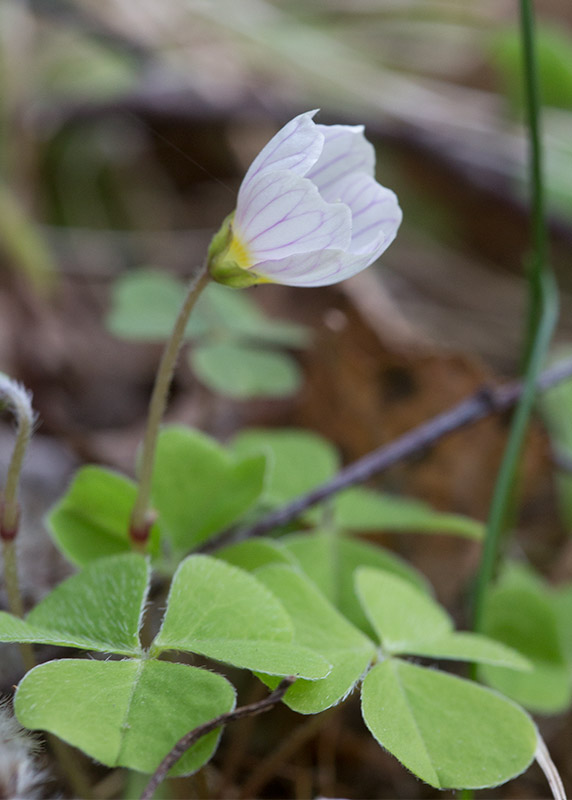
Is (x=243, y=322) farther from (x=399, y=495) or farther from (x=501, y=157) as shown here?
(x=501, y=157)

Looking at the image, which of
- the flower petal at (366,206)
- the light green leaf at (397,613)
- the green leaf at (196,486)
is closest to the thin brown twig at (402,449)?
the green leaf at (196,486)

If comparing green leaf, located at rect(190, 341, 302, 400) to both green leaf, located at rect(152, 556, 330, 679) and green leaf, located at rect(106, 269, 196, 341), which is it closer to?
green leaf, located at rect(106, 269, 196, 341)

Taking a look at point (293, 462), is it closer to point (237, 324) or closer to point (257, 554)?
point (257, 554)

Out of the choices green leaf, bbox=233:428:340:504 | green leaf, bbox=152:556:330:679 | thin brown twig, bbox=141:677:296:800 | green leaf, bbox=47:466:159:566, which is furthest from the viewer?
green leaf, bbox=233:428:340:504

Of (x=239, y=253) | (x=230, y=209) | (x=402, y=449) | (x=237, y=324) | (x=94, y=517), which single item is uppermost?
(x=239, y=253)

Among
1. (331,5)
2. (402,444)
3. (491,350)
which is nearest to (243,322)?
(402,444)

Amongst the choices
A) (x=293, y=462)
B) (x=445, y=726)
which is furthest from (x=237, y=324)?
(x=445, y=726)

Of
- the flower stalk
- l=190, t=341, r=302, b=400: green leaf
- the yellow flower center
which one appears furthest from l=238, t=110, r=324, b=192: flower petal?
l=190, t=341, r=302, b=400: green leaf

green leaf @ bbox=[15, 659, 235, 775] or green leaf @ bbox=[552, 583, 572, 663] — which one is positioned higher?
green leaf @ bbox=[15, 659, 235, 775]
